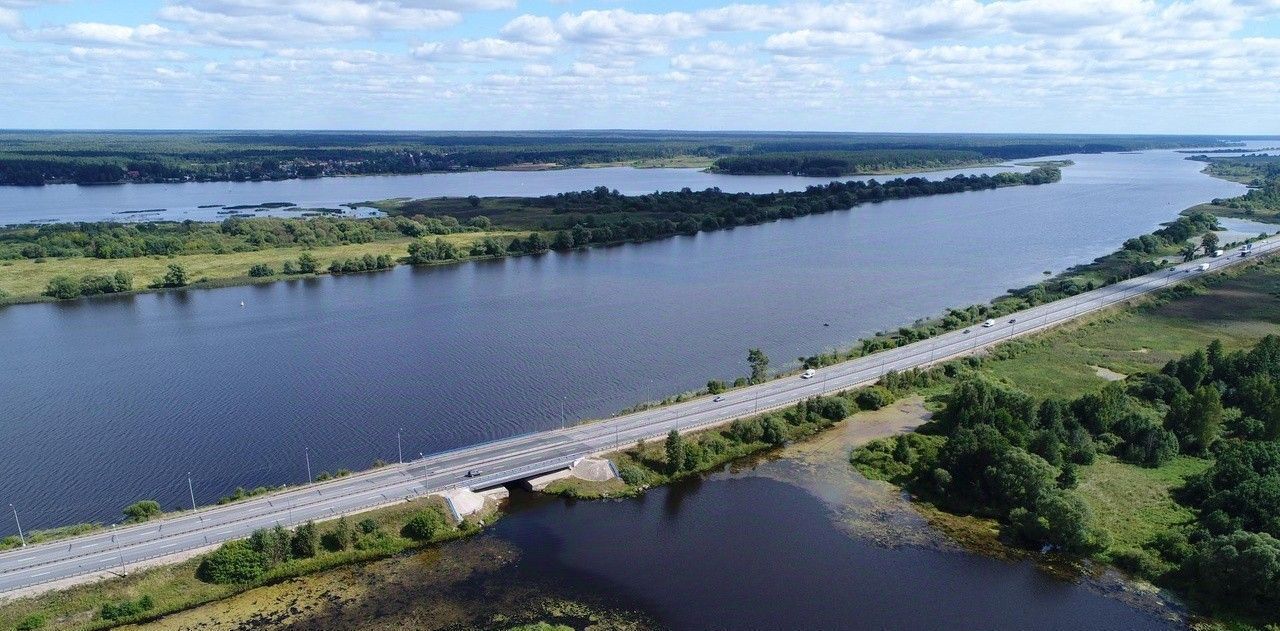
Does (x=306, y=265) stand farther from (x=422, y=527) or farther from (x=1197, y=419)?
(x=1197, y=419)

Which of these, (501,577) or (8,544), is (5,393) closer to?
(8,544)

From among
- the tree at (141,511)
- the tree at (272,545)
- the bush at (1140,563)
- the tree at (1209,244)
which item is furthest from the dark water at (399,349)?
the bush at (1140,563)

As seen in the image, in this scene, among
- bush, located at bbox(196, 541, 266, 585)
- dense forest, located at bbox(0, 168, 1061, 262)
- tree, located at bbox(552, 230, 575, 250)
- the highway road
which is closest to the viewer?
bush, located at bbox(196, 541, 266, 585)

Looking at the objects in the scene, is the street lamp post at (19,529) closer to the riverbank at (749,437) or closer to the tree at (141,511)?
the tree at (141,511)

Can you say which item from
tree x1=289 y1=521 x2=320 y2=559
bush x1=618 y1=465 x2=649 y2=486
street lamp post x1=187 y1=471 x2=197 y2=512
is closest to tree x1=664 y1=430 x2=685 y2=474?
bush x1=618 y1=465 x2=649 y2=486

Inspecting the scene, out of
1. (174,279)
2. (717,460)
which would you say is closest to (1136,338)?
(717,460)

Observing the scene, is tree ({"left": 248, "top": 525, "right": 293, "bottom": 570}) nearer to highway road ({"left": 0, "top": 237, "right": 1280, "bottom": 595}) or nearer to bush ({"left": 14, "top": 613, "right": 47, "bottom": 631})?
highway road ({"left": 0, "top": 237, "right": 1280, "bottom": 595})
